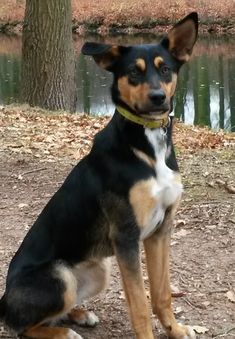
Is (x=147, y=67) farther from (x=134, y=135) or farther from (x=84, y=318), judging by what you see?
(x=84, y=318)

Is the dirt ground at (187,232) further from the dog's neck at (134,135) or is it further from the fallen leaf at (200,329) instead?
the dog's neck at (134,135)

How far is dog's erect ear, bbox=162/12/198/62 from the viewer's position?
12.8 feet

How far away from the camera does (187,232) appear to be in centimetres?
594

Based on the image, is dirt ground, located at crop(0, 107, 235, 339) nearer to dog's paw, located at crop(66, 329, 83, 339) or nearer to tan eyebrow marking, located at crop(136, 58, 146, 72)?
dog's paw, located at crop(66, 329, 83, 339)

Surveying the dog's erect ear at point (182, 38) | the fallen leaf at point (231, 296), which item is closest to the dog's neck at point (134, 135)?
the dog's erect ear at point (182, 38)

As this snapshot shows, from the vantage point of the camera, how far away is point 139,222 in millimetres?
3740

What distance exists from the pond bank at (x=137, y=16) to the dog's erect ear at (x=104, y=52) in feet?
98.3

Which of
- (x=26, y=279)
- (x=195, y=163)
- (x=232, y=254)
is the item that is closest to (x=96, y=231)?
(x=26, y=279)

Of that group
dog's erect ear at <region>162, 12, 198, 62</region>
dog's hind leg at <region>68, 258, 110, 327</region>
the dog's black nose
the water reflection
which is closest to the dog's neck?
the dog's black nose

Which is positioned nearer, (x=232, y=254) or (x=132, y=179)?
(x=132, y=179)

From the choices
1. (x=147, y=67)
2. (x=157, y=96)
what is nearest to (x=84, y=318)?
(x=157, y=96)

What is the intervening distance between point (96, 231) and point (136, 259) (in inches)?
13.3

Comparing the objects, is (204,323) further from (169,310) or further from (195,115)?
(195,115)

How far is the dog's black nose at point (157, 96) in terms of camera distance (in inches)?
143
